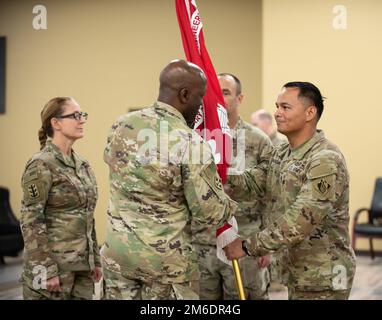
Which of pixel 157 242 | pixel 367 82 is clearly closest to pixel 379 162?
pixel 367 82

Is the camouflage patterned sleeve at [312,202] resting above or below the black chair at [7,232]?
above

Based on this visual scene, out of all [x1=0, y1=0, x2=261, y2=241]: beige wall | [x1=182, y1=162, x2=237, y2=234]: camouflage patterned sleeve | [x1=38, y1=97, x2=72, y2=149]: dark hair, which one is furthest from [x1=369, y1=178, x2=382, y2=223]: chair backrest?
[x1=182, y1=162, x2=237, y2=234]: camouflage patterned sleeve

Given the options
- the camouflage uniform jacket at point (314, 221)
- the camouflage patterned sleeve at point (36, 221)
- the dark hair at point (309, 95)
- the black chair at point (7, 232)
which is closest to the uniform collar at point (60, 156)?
the camouflage patterned sleeve at point (36, 221)

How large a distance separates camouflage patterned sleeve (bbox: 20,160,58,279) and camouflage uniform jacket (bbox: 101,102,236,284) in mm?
852

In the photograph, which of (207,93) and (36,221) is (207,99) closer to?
(207,93)

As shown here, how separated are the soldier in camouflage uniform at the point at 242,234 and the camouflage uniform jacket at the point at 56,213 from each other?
2.12ft

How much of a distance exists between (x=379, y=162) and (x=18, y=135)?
4876 millimetres

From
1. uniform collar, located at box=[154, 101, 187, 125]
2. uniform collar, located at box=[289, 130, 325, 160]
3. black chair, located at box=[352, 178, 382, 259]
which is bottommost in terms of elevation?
black chair, located at box=[352, 178, 382, 259]

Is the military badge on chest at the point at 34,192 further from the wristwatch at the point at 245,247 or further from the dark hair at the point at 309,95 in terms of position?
the dark hair at the point at 309,95

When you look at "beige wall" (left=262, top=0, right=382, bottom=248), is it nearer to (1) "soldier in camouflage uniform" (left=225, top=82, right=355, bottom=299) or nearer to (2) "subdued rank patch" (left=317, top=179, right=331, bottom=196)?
(1) "soldier in camouflage uniform" (left=225, top=82, right=355, bottom=299)

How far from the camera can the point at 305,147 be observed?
2.84 m

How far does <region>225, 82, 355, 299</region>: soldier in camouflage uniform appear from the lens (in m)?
2.69

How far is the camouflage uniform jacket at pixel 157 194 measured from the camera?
2344mm
